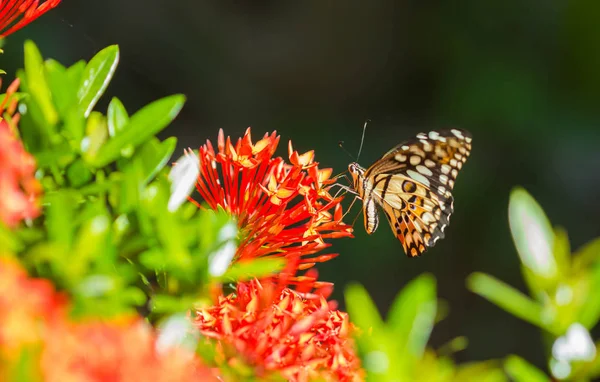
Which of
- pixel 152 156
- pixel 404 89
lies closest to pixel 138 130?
pixel 152 156

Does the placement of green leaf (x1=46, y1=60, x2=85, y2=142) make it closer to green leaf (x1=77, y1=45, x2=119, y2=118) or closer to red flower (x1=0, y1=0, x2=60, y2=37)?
green leaf (x1=77, y1=45, x2=119, y2=118)

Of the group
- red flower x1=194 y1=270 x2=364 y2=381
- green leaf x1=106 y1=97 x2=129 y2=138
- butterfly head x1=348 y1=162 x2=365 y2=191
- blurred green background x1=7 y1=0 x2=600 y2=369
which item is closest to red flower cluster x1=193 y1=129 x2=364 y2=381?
red flower x1=194 y1=270 x2=364 y2=381

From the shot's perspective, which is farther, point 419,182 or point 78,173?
point 419,182

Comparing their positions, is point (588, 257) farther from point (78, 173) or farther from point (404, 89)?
point (404, 89)

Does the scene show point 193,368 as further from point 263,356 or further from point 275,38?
point 275,38

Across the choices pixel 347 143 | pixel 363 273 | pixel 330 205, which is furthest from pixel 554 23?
pixel 330 205

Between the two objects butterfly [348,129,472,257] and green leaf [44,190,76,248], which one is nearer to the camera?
green leaf [44,190,76,248]

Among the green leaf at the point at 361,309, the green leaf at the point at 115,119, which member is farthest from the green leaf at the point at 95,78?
the green leaf at the point at 361,309
